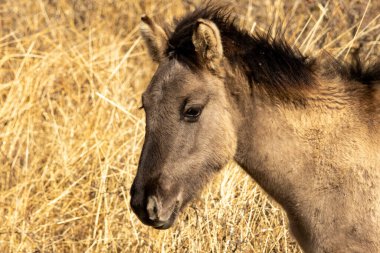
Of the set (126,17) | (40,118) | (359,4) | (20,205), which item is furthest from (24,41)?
(359,4)

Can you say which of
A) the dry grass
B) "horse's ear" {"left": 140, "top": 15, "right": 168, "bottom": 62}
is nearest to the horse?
"horse's ear" {"left": 140, "top": 15, "right": 168, "bottom": 62}

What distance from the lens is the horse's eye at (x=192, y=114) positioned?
162 inches

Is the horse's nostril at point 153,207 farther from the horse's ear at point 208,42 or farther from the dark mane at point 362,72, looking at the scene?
the dark mane at point 362,72

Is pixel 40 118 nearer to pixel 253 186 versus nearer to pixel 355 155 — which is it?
pixel 253 186

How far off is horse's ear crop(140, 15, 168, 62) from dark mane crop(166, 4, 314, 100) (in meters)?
0.19

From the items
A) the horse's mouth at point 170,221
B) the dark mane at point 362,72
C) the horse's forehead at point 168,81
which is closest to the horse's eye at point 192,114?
the horse's forehead at point 168,81

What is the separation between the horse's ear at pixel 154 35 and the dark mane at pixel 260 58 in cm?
19

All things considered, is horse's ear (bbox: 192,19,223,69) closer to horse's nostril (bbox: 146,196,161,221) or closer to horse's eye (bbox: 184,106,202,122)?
horse's eye (bbox: 184,106,202,122)

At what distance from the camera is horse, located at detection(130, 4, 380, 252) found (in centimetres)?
404

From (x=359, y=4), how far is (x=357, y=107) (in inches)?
182

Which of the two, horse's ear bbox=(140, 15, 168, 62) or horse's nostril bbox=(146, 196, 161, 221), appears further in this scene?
horse's ear bbox=(140, 15, 168, 62)

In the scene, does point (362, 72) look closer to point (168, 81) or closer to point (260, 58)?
point (260, 58)

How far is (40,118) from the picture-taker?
302 inches

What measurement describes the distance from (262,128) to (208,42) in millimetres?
556
